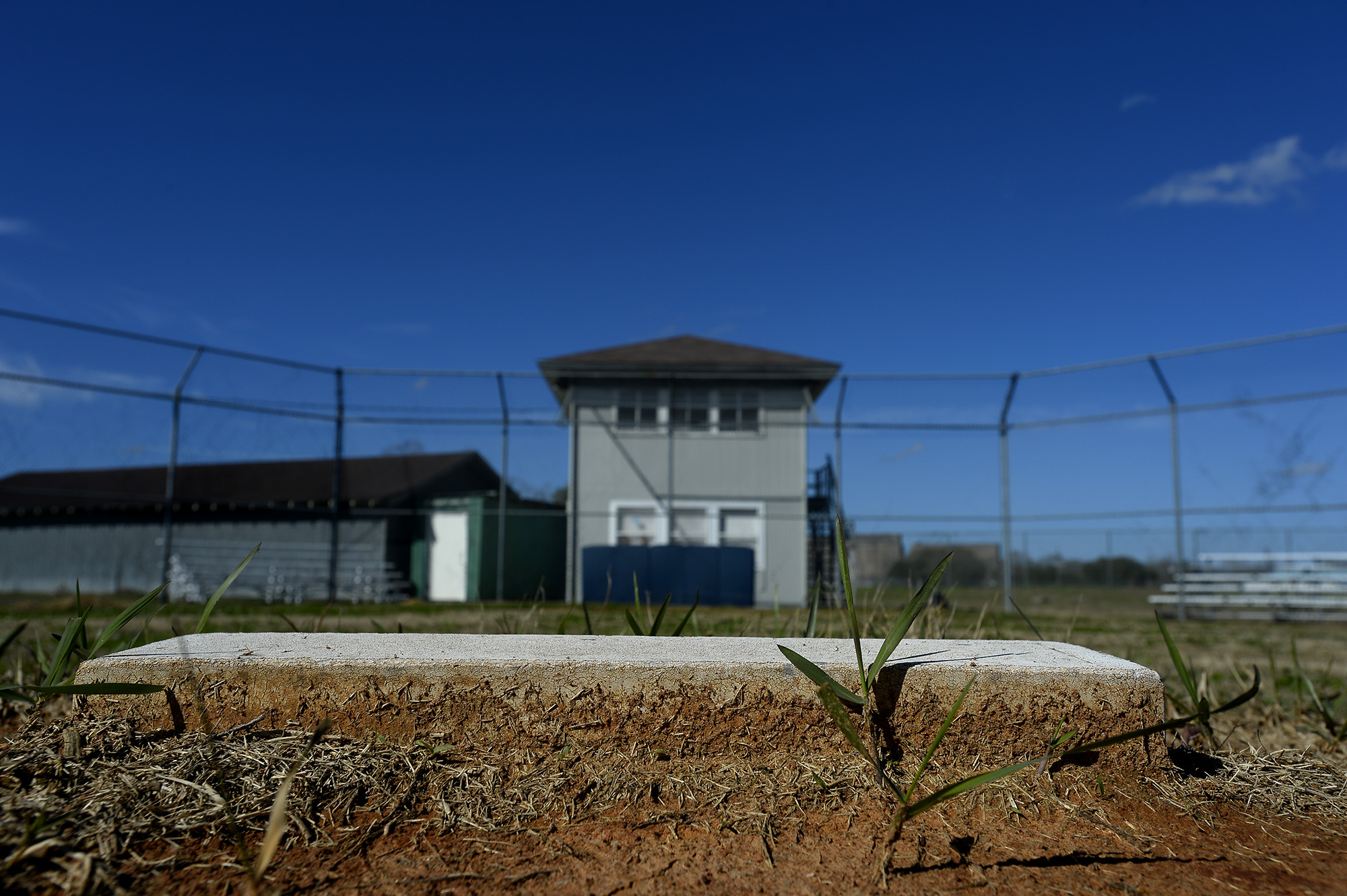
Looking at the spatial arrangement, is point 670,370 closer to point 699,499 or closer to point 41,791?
point 699,499

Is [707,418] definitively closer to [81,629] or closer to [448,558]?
[448,558]

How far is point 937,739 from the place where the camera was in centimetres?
135

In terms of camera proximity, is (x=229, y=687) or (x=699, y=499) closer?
(x=229, y=687)

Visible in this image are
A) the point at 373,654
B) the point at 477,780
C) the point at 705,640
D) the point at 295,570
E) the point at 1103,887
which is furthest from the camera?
the point at 295,570

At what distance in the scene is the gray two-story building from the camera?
1345 centimetres

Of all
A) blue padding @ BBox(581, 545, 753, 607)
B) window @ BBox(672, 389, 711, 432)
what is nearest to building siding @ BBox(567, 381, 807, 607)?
window @ BBox(672, 389, 711, 432)

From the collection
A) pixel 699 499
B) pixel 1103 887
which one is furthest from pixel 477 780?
pixel 699 499

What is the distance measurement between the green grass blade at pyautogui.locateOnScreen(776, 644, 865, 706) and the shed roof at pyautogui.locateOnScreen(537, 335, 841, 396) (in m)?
10.6

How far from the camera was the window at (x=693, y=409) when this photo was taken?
45.2ft

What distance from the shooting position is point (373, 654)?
1603 millimetres

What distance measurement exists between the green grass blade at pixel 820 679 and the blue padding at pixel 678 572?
999 centimetres

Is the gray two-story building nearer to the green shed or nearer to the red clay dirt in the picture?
the green shed

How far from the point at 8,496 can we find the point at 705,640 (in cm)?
2026

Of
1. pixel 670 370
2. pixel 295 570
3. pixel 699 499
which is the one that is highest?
pixel 670 370
